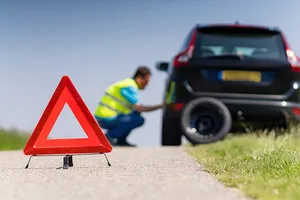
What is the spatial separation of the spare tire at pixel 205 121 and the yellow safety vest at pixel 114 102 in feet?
8.66

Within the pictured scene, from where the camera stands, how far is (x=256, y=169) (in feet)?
20.7

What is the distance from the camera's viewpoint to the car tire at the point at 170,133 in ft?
35.5

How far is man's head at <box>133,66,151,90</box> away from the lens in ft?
42.8

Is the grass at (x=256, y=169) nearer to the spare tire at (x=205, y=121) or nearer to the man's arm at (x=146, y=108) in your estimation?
the spare tire at (x=205, y=121)

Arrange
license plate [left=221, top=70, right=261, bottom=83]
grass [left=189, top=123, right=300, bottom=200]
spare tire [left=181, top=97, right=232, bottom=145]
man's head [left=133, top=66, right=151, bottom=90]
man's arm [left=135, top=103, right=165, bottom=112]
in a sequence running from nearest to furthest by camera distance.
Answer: grass [left=189, top=123, right=300, bottom=200], spare tire [left=181, top=97, right=232, bottom=145], license plate [left=221, top=70, right=261, bottom=83], man's arm [left=135, top=103, right=165, bottom=112], man's head [left=133, top=66, right=151, bottom=90]

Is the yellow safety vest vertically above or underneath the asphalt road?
underneath

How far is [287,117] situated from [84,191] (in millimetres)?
5676

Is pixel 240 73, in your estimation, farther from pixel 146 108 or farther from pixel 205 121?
pixel 146 108

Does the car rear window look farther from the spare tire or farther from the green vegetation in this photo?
the green vegetation

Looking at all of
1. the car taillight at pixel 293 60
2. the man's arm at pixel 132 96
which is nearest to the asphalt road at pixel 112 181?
the car taillight at pixel 293 60

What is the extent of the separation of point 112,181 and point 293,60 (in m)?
5.29

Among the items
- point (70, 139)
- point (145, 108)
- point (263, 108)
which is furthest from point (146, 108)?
point (70, 139)

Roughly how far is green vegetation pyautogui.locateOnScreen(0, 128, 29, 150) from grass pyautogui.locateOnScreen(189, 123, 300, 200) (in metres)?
4.60

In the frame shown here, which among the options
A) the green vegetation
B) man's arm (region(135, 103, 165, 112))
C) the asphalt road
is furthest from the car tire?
the green vegetation
